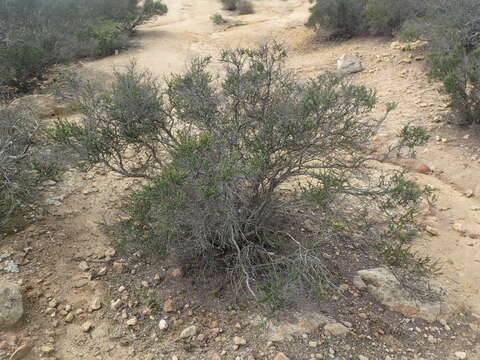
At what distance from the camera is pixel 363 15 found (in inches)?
461

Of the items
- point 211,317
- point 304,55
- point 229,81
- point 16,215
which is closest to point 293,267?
point 211,317

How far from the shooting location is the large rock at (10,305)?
318 centimetres

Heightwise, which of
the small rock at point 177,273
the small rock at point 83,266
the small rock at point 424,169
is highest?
the small rock at point 83,266

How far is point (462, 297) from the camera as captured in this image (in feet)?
13.0

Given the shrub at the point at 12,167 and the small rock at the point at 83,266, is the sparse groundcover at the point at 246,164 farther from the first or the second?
the shrub at the point at 12,167

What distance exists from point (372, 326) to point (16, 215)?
3820 millimetres

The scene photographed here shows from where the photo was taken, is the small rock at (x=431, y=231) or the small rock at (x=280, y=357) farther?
the small rock at (x=431, y=231)

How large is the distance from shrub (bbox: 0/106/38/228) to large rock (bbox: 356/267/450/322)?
354 centimetres

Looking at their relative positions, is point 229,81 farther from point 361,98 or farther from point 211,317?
point 211,317

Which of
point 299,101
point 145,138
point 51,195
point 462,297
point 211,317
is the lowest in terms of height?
point 462,297

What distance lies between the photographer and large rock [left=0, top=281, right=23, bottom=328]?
125 inches

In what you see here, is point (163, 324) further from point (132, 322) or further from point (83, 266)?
point (83, 266)

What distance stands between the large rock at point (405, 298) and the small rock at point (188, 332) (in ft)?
5.41

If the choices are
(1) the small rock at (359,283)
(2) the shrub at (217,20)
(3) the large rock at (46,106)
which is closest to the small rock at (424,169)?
(1) the small rock at (359,283)
